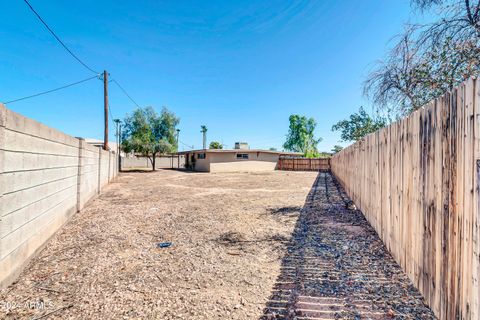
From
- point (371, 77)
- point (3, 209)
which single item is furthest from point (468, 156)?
point (371, 77)

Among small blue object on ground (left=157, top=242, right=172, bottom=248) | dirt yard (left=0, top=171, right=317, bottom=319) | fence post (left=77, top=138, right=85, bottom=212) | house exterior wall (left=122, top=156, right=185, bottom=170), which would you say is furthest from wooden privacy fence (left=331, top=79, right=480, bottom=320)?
house exterior wall (left=122, top=156, right=185, bottom=170)

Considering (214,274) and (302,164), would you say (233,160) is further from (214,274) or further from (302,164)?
(214,274)

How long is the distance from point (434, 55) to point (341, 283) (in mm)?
4119

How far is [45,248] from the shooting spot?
326 centimetres

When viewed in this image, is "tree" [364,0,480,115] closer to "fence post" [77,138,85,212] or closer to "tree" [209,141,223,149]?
"fence post" [77,138,85,212]

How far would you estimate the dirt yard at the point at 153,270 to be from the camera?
1917 millimetres

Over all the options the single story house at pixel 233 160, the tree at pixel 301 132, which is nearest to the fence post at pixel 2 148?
the single story house at pixel 233 160

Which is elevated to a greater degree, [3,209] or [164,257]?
[3,209]

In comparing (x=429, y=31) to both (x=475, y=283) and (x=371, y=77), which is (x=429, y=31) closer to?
(x=371, y=77)

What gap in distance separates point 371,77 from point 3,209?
6802 mm

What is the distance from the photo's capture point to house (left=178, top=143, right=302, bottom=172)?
21.5 meters

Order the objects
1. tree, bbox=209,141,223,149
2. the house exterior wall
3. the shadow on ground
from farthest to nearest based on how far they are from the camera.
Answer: tree, bbox=209,141,223,149, the house exterior wall, the shadow on ground

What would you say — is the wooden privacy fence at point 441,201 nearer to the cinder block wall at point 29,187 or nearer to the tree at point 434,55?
the tree at point 434,55

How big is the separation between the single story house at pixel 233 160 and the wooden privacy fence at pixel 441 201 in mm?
19202
